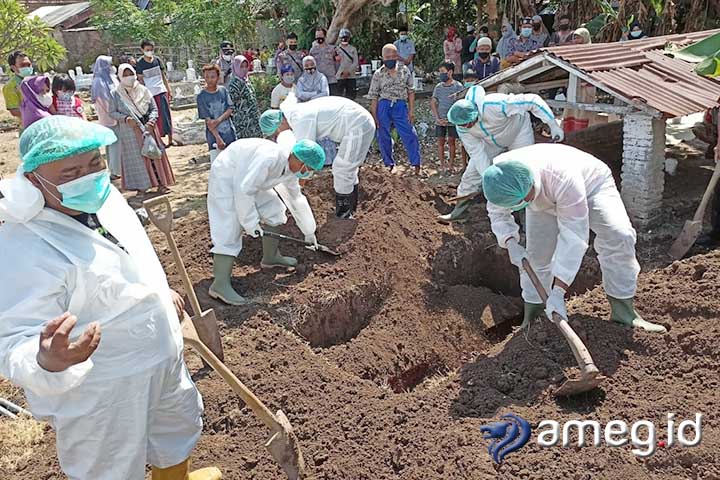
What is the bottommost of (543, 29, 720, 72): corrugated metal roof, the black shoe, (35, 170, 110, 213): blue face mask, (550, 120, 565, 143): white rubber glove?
the black shoe

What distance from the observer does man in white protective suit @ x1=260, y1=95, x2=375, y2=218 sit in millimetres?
6488

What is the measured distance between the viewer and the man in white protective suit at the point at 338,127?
255 inches

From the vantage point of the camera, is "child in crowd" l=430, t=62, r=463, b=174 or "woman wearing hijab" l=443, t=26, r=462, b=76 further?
"woman wearing hijab" l=443, t=26, r=462, b=76

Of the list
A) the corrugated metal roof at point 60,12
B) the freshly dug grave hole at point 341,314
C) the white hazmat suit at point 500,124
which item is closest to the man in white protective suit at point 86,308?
the freshly dug grave hole at point 341,314

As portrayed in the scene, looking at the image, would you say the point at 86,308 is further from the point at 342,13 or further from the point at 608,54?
the point at 342,13

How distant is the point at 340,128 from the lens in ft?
21.6

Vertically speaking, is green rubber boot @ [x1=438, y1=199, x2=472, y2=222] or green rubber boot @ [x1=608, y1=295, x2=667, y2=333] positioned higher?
green rubber boot @ [x1=608, y1=295, x2=667, y2=333]

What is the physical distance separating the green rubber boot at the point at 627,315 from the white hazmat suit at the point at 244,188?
2744 millimetres

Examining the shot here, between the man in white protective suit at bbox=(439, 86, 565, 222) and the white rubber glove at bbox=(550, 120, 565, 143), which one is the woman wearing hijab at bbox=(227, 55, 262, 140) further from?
the white rubber glove at bbox=(550, 120, 565, 143)

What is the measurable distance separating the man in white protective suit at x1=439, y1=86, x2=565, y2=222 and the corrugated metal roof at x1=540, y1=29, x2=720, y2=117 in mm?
696

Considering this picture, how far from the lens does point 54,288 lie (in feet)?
7.22

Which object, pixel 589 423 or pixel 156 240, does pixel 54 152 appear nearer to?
pixel 589 423

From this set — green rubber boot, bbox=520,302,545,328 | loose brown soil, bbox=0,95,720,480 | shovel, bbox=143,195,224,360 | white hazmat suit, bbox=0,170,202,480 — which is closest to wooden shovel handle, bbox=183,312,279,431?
white hazmat suit, bbox=0,170,202,480

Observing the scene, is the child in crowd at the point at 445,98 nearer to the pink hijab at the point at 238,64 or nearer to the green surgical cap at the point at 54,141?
the pink hijab at the point at 238,64
